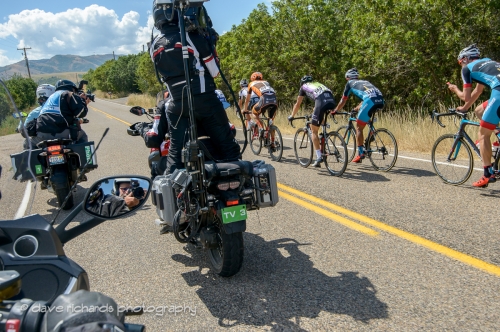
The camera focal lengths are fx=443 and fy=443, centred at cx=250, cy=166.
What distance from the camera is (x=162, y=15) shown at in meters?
4.09

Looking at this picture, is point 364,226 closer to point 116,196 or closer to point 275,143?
point 116,196

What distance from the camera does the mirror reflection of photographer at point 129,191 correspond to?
2.23 metres

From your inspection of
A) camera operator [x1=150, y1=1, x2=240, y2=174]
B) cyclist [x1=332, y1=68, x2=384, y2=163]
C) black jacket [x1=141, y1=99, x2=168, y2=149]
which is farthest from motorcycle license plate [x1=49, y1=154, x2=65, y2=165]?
cyclist [x1=332, y1=68, x2=384, y2=163]

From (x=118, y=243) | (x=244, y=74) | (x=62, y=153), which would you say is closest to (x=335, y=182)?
(x=118, y=243)

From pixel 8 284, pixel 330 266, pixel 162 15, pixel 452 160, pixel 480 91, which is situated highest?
pixel 162 15

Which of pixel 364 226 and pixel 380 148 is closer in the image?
pixel 364 226

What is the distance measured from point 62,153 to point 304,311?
514cm

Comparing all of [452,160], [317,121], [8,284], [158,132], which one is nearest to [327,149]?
[317,121]

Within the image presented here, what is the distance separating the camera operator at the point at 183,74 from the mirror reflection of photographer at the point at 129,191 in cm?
193

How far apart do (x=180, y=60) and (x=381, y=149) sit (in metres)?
5.63

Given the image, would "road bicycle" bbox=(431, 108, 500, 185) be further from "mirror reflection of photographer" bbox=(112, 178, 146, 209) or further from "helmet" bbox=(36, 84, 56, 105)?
"helmet" bbox=(36, 84, 56, 105)

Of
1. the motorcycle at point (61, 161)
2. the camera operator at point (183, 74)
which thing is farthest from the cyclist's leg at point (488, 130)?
the motorcycle at point (61, 161)

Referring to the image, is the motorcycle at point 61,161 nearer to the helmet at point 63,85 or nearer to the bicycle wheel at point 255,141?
the helmet at point 63,85

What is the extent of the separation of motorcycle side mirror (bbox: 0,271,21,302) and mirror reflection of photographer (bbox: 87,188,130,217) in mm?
630
